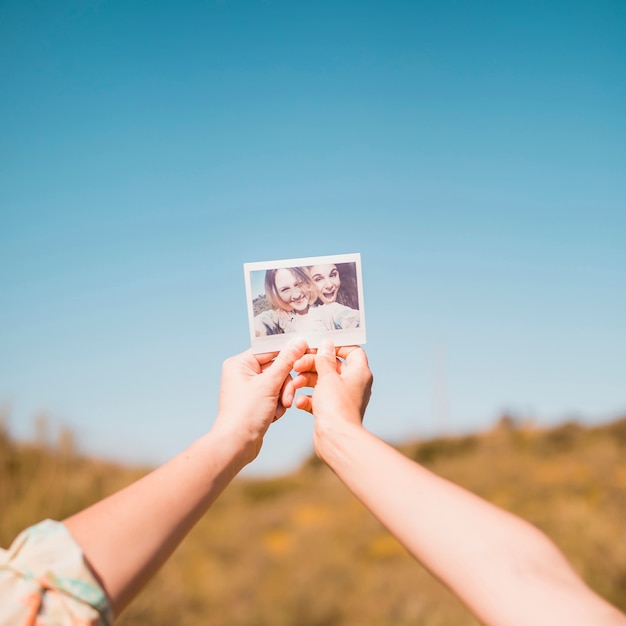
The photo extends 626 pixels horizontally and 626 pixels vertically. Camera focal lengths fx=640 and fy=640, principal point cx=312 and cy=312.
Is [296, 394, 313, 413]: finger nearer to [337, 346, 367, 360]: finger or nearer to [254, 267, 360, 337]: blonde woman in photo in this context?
[337, 346, 367, 360]: finger

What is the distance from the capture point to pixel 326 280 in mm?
2465

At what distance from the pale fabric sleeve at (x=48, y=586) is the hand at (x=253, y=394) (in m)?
0.75

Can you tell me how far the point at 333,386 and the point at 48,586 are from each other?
0.93 m

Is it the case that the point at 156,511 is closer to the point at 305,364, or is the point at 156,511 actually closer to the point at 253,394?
the point at 253,394

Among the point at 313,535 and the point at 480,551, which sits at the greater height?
the point at 480,551

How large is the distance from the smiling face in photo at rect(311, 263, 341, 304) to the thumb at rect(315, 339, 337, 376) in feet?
0.69

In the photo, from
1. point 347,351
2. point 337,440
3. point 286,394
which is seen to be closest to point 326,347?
point 347,351

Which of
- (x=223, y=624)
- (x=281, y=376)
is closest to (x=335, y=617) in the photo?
(x=223, y=624)

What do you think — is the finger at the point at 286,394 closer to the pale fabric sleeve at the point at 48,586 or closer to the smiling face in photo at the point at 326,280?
the smiling face in photo at the point at 326,280

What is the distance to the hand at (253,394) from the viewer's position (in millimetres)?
1812

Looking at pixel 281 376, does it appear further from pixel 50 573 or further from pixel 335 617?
pixel 335 617

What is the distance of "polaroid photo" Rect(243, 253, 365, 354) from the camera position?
8.01ft

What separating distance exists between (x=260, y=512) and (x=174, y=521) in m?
9.58

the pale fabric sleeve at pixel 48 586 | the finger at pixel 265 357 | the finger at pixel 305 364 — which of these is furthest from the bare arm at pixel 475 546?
the finger at pixel 265 357
